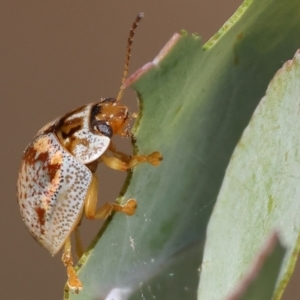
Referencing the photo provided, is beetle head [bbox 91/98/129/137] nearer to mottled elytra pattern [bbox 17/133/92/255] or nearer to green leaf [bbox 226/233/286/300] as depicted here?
mottled elytra pattern [bbox 17/133/92/255]

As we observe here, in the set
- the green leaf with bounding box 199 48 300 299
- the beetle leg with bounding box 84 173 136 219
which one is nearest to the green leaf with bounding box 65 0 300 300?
the green leaf with bounding box 199 48 300 299

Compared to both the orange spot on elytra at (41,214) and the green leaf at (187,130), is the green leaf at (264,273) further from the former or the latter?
the orange spot on elytra at (41,214)

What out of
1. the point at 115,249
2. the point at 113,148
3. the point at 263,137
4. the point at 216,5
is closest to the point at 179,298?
the point at 115,249

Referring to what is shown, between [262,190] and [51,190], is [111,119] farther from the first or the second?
[262,190]

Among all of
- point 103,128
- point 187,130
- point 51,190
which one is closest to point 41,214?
point 51,190

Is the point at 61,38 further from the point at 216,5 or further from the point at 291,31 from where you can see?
the point at 291,31
